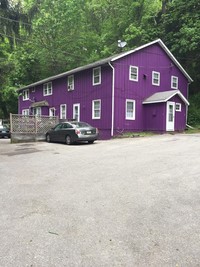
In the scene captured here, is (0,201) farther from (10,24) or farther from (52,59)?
(52,59)

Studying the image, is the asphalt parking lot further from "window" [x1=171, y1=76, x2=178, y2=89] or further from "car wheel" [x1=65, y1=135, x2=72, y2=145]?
"window" [x1=171, y1=76, x2=178, y2=89]

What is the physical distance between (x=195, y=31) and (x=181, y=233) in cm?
2485

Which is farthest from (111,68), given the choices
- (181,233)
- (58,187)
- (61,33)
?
(61,33)

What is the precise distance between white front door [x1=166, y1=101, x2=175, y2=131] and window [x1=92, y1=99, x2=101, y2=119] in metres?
5.43

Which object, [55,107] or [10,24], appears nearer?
[10,24]

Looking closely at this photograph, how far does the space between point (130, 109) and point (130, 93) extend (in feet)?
4.17

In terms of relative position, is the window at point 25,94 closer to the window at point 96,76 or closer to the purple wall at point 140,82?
the window at point 96,76

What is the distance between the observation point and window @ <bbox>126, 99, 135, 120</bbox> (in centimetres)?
2042

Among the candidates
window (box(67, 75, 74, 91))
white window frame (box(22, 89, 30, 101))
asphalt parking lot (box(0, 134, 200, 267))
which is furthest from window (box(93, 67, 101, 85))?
asphalt parking lot (box(0, 134, 200, 267))

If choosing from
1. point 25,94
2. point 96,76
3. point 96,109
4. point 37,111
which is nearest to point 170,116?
point 96,109

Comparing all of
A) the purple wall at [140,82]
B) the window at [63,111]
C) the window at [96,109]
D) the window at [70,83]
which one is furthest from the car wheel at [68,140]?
the window at [63,111]

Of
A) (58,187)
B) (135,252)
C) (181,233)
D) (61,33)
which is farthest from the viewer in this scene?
(61,33)

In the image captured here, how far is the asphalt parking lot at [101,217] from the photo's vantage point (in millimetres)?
2980

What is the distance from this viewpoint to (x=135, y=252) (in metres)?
3.05
